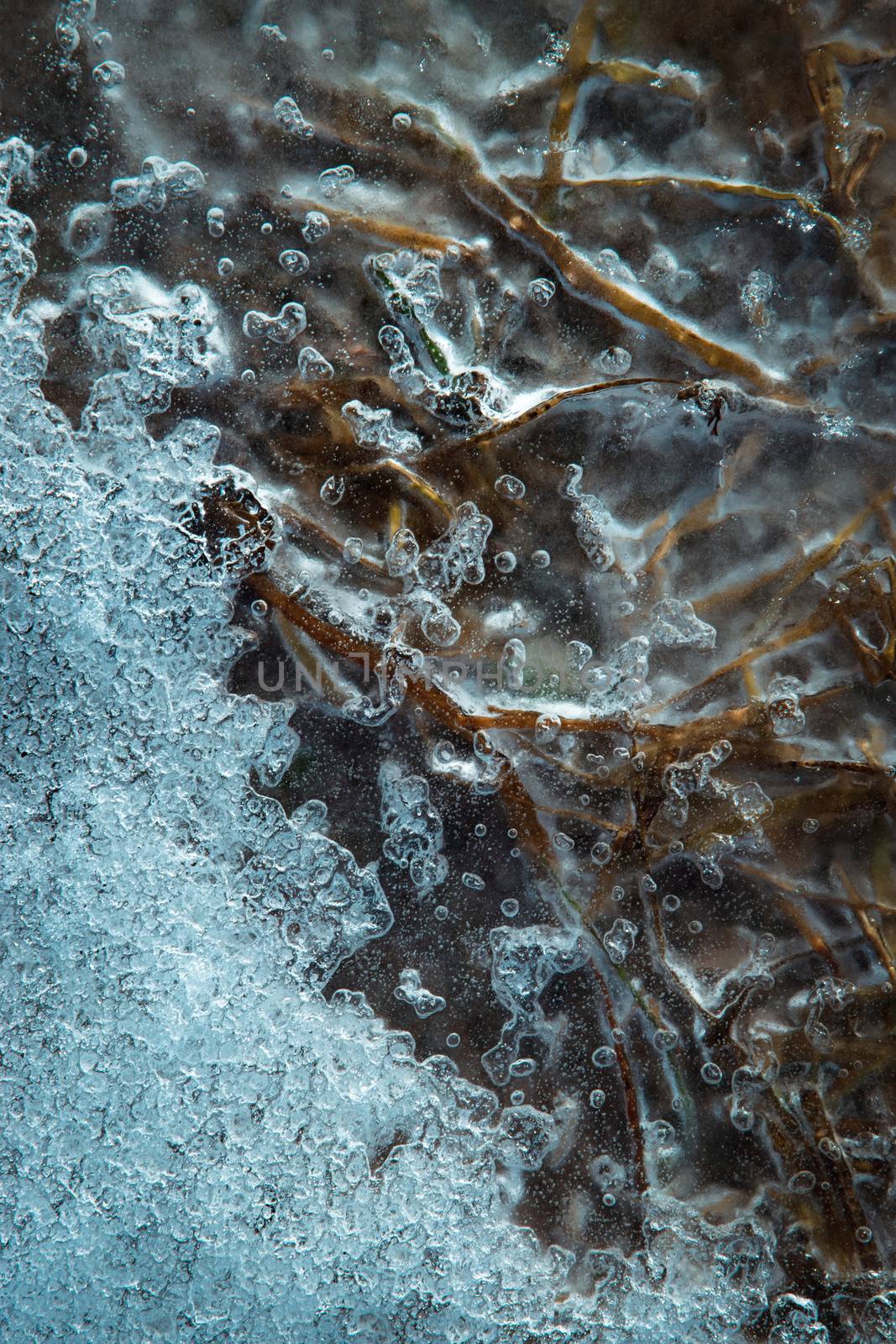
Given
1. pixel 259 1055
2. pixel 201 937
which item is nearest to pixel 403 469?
pixel 201 937

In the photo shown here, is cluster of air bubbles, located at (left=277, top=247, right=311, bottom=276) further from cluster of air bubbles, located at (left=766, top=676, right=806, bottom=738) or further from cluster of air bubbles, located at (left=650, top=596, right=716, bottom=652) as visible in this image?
cluster of air bubbles, located at (left=766, top=676, right=806, bottom=738)

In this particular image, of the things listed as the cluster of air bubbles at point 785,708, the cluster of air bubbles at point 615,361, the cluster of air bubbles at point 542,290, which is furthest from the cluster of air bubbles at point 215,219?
the cluster of air bubbles at point 785,708

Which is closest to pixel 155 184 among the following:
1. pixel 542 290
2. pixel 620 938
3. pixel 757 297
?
pixel 542 290

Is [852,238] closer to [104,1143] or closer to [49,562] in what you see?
[49,562]

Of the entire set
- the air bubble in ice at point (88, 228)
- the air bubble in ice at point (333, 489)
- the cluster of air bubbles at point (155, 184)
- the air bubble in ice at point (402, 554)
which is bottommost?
the air bubble in ice at point (402, 554)

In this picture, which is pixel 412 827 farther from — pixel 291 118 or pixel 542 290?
pixel 291 118

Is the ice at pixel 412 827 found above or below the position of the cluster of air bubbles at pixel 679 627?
below

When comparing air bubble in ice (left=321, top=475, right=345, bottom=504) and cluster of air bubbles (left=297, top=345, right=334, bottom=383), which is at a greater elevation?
cluster of air bubbles (left=297, top=345, right=334, bottom=383)

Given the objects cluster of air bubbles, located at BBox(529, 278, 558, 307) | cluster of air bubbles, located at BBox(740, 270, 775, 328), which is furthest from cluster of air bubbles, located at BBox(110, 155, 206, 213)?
cluster of air bubbles, located at BBox(740, 270, 775, 328)

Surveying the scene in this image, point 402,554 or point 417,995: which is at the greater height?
point 402,554

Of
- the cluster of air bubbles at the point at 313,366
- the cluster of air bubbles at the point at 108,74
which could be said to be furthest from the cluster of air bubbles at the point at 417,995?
the cluster of air bubbles at the point at 108,74

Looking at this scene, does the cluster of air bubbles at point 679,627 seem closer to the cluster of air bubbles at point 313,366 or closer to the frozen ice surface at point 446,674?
the frozen ice surface at point 446,674
